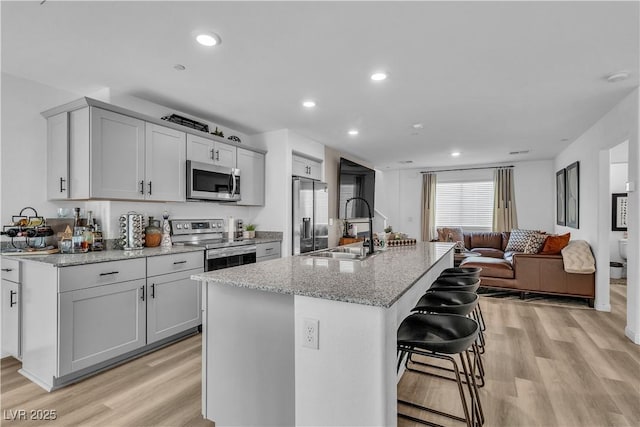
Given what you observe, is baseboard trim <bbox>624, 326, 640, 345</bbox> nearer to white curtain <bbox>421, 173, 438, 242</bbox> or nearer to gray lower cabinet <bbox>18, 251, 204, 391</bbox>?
gray lower cabinet <bbox>18, 251, 204, 391</bbox>

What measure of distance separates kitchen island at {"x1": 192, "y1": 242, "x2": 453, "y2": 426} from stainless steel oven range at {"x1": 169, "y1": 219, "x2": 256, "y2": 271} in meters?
1.48

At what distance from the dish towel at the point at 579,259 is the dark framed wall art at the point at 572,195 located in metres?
0.73

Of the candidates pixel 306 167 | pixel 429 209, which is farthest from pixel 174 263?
pixel 429 209

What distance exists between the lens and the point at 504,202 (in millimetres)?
7484

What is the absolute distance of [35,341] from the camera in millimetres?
2445

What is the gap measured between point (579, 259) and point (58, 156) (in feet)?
19.5

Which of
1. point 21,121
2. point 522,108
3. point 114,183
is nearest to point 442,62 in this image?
point 522,108

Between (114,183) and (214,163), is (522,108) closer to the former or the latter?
(214,163)

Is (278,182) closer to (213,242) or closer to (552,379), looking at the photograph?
(213,242)

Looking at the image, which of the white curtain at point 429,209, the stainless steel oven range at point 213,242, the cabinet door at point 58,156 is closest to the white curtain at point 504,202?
the white curtain at point 429,209

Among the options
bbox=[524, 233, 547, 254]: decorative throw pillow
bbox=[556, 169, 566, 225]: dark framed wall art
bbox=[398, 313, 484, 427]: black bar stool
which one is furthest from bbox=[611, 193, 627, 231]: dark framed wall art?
bbox=[398, 313, 484, 427]: black bar stool

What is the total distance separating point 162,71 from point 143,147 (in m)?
0.77

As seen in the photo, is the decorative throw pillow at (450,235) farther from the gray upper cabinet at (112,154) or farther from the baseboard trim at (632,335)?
the gray upper cabinet at (112,154)

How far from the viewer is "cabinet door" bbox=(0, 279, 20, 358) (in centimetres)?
259
